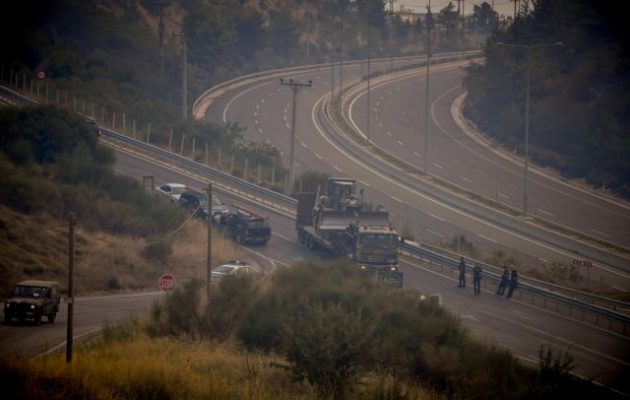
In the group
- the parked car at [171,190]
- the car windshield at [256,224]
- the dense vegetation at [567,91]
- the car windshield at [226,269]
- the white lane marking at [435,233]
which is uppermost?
the dense vegetation at [567,91]

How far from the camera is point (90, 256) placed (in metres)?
44.7

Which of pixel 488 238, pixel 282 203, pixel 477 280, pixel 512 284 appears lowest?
pixel 488 238

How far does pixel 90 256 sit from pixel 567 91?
6103 centimetres

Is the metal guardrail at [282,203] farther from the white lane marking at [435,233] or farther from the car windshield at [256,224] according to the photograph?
the car windshield at [256,224]

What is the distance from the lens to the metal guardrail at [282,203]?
124 feet

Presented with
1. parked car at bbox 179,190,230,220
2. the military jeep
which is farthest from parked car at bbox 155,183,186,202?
the military jeep

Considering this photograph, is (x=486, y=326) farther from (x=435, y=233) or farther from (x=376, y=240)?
(x=435, y=233)

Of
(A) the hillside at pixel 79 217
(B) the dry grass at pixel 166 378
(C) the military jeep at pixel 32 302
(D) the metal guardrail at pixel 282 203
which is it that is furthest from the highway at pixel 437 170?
(B) the dry grass at pixel 166 378

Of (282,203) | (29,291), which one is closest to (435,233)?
(282,203)

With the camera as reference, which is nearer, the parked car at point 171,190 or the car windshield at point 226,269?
the car windshield at point 226,269

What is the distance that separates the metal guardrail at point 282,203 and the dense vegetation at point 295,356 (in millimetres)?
9134

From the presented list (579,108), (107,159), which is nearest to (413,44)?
(579,108)

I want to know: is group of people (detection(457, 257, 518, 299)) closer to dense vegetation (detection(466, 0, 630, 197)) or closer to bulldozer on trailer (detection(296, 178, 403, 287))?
bulldozer on trailer (detection(296, 178, 403, 287))

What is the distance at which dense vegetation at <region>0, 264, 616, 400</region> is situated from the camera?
800 inches
